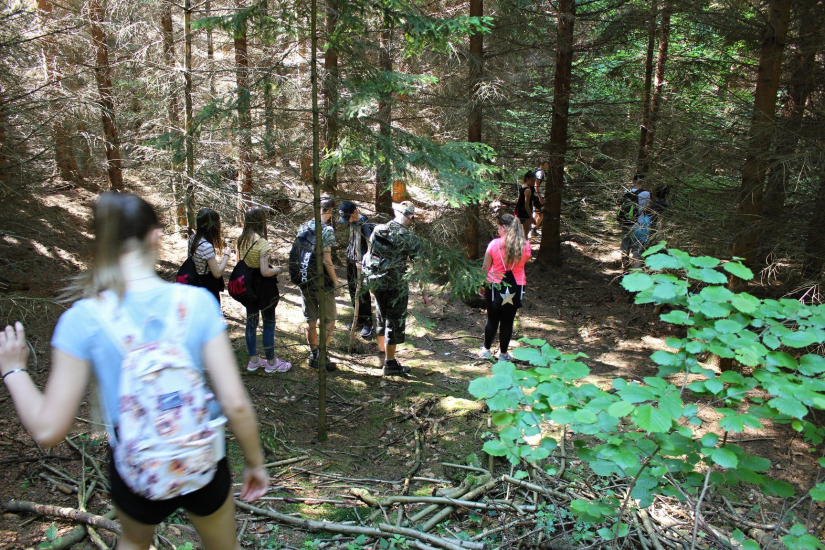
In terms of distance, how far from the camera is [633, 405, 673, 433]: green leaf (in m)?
2.40

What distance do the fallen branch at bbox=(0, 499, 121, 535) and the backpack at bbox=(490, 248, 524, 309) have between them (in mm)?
5232

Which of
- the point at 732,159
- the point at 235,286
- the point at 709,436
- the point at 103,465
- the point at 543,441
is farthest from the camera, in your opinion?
the point at 732,159

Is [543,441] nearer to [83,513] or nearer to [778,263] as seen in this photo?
[83,513]

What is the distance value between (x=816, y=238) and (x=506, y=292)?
13.3 feet

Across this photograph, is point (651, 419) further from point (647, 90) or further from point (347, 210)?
point (647, 90)

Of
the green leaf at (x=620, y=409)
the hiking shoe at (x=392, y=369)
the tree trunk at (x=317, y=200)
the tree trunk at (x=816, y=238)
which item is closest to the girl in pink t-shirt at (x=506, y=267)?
the hiking shoe at (x=392, y=369)

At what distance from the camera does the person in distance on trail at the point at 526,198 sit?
1195 cm

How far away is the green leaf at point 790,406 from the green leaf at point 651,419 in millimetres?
651

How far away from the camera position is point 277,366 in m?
7.12

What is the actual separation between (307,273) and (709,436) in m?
4.74

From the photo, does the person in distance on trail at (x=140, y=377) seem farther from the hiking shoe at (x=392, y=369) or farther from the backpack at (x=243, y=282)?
the hiking shoe at (x=392, y=369)

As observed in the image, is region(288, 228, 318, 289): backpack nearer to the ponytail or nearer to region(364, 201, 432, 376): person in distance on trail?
region(364, 201, 432, 376): person in distance on trail

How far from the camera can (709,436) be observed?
8.94 ft

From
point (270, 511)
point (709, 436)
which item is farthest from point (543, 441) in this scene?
point (270, 511)
